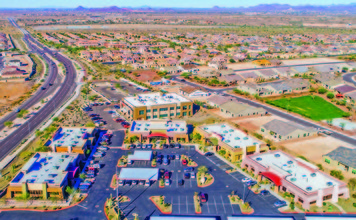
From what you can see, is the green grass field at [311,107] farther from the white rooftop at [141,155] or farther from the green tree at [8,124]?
the green tree at [8,124]

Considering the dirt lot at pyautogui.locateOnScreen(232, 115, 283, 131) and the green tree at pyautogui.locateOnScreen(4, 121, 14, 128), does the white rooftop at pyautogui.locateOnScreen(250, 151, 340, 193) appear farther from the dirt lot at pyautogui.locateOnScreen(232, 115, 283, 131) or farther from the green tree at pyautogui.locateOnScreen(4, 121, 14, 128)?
the green tree at pyautogui.locateOnScreen(4, 121, 14, 128)

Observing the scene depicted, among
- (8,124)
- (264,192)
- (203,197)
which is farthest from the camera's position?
(8,124)

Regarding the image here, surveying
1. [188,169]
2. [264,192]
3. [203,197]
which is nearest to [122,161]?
[188,169]

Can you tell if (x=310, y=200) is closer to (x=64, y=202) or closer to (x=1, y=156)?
(x=64, y=202)

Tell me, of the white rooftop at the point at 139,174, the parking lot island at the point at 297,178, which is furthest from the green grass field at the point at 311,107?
the white rooftop at the point at 139,174

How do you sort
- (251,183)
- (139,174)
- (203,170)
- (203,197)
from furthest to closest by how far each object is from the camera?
(203,170)
(139,174)
(251,183)
(203,197)

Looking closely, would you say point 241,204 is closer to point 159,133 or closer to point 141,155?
point 141,155

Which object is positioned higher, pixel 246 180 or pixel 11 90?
pixel 11 90
